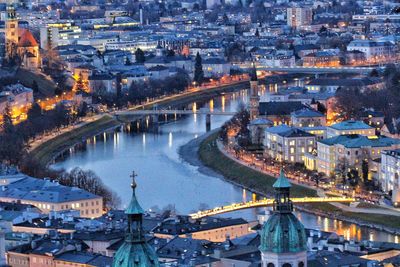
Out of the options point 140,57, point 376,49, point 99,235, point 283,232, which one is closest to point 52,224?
point 99,235

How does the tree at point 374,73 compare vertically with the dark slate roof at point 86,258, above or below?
below

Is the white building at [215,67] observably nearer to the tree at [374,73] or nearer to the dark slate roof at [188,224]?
the tree at [374,73]

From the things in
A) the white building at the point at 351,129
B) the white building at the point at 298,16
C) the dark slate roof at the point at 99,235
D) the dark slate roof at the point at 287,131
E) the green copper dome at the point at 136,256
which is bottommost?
the white building at the point at 298,16

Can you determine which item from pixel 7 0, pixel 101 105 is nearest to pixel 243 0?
pixel 7 0

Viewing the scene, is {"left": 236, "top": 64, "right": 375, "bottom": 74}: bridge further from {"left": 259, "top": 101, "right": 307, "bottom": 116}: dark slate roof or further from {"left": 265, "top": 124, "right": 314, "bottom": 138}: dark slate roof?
{"left": 265, "top": 124, "right": 314, "bottom": 138}: dark slate roof

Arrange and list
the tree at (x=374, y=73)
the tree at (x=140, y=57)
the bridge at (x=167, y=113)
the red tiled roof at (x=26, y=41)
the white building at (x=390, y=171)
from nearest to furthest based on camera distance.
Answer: the white building at (x=390, y=171), the bridge at (x=167, y=113), the tree at (x=374, y=73), the red tiled roof at (x=26, y=41), the tree at (x=140, y=57)

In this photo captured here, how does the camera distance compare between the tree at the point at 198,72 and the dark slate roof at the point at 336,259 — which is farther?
the tree at the point at 198,72

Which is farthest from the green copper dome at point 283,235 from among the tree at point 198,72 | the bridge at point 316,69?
the bridge at point 316,69
